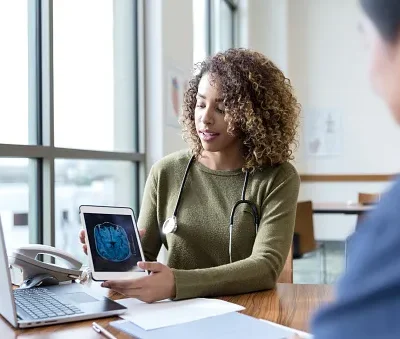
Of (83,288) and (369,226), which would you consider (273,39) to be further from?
(369,226)

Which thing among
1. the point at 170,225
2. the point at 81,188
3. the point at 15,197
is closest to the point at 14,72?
the point at 15,197

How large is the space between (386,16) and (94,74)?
2.47 meters

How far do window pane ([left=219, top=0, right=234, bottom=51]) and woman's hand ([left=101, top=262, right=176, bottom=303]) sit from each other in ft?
15.8

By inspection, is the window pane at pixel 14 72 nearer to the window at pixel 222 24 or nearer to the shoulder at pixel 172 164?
the shoulder at pixel 172 164

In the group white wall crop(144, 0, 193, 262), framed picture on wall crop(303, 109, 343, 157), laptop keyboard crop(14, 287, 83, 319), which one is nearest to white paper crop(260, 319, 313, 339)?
laptop keyboard crop(14, 287, 83, 319)

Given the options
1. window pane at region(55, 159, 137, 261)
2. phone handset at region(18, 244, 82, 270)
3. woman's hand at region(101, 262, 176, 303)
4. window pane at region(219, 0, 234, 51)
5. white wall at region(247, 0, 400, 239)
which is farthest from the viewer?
white wall at region(247, 0, 400, 239)

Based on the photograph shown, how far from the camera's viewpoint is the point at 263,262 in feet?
4.39

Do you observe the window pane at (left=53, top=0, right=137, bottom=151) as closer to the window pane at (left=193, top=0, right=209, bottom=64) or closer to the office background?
the office background

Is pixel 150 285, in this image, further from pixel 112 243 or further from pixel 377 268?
pixel 377 268

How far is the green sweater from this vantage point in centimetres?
143

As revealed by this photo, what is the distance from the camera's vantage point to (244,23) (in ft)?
20.9

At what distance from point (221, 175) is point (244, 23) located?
5.04 m

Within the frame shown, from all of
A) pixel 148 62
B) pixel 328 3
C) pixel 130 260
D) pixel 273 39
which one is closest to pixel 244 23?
pixel 273 39

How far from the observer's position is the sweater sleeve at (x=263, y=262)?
121 centimetres
